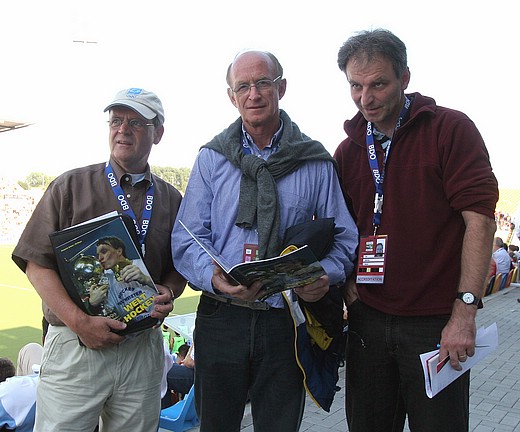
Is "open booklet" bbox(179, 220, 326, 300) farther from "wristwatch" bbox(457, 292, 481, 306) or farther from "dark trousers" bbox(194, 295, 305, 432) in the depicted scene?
"wristwatch" bbox(457, 292, 481, 306)

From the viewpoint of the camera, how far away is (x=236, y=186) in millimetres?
2381

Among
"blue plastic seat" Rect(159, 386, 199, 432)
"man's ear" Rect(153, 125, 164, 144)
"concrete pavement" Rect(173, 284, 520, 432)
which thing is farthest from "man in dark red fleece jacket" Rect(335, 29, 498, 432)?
"concrete pavement" Rect(173, 284, 520, 432)

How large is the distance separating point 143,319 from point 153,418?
51 centimetres

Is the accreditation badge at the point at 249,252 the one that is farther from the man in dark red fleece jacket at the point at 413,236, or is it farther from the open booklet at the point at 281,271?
the man in dark red fleece jacket at the point at 413,236

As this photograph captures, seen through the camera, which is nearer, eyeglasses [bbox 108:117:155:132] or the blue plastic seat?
eyeglasses [bbox 108:117:155:132]

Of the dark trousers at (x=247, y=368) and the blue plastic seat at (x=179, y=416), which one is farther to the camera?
the blue plastic seat at (x=179, y=416)

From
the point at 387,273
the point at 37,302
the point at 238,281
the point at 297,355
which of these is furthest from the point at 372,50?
the point at 37,302

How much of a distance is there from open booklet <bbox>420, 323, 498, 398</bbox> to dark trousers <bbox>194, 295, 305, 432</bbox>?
1.80 ft

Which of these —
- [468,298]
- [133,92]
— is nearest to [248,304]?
[468,298]

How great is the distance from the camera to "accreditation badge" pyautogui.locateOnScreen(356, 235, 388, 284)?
2.43 m

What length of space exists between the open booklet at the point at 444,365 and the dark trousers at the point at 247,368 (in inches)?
21.6

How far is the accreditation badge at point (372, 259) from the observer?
243cm

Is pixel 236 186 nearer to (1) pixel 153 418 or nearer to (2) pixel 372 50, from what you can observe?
(2) pixel 372 50

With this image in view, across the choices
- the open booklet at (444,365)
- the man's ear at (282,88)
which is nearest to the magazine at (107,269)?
the man's ear at (282,88)
